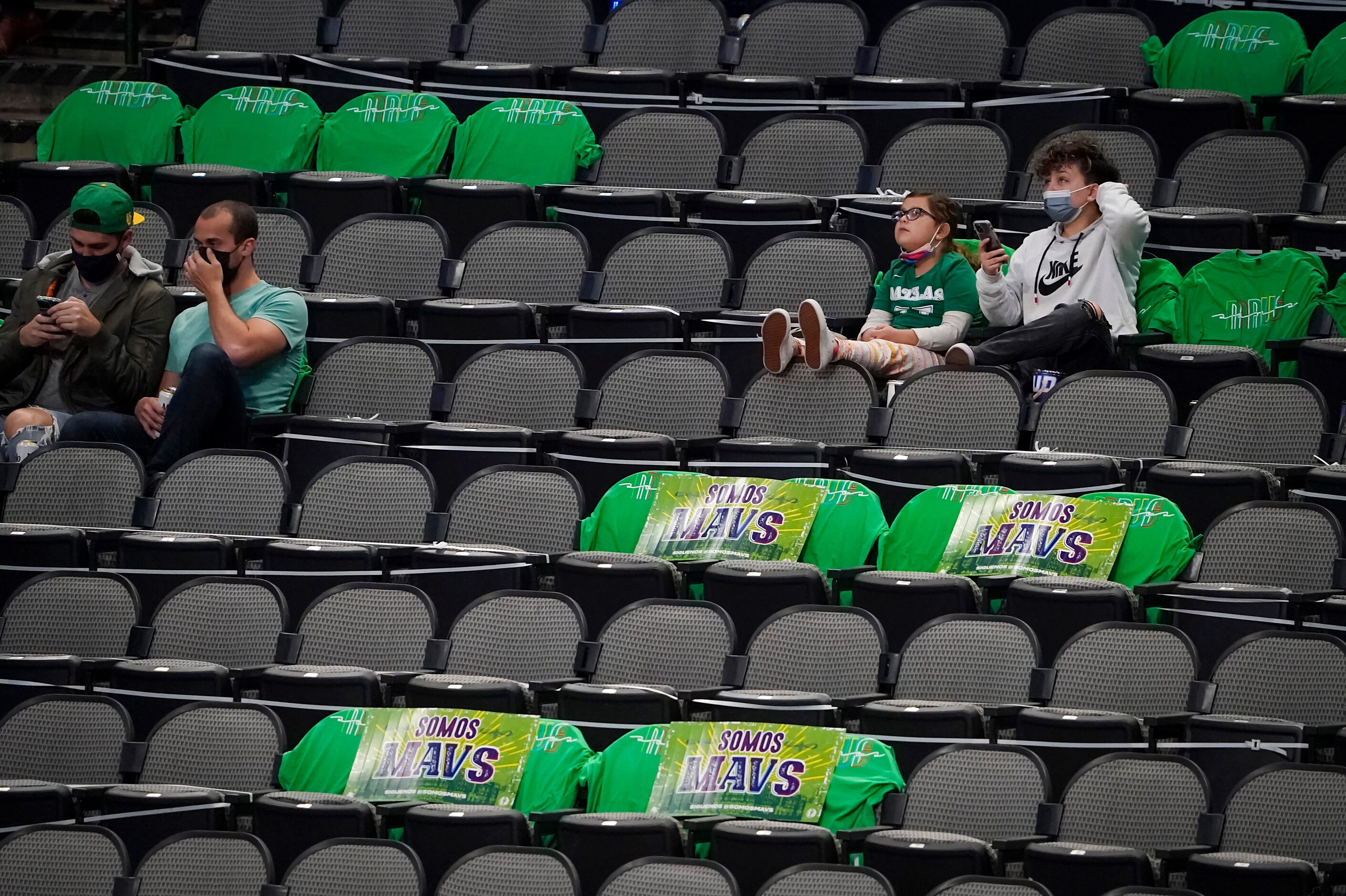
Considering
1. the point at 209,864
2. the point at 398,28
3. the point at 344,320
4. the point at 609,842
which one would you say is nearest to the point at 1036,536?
the point at 609,842

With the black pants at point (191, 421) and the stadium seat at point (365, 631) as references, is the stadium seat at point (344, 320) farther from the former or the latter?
the stadium seat at point (365, 631)

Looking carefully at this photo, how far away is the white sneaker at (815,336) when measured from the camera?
5.18m

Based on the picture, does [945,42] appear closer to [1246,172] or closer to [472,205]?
[1246,172]

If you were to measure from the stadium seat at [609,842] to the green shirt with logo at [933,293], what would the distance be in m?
1.95

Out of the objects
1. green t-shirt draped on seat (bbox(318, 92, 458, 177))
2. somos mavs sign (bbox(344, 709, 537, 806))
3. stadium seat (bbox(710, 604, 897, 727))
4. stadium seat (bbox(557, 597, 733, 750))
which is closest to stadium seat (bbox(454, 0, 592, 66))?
green t-shirt draped on seat (bbox(318, 92, 458, 177))

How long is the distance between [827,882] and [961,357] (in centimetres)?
193

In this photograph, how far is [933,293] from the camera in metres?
5.49

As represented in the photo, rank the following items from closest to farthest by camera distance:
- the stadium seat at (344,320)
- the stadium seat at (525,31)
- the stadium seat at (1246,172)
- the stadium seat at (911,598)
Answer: the stadium seat at (911,598) → the stadium seat at (344,320) → the stadium seat at (1246,172) → the stadium seat at (525,31)

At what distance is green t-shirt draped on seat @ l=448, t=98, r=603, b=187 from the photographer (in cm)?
630

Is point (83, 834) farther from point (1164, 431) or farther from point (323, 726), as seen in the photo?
point (1164, 431)

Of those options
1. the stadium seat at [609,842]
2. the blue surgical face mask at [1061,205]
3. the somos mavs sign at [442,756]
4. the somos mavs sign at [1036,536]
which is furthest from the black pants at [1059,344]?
the stadium seat at [609,842]

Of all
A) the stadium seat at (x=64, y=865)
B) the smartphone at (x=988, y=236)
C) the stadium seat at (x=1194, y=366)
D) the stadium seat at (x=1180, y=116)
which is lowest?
the stadium seat at (x=64, y=865)

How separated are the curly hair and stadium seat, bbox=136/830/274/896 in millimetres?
2737

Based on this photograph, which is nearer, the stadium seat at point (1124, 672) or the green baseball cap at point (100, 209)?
the stadium seat at point (1124, 672)
